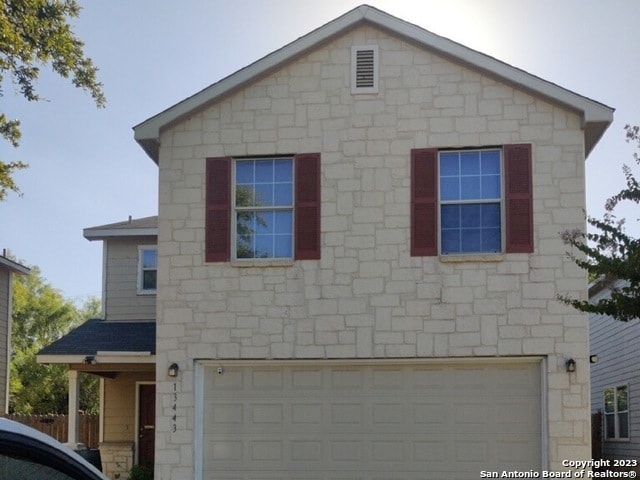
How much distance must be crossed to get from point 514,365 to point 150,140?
20.2ft

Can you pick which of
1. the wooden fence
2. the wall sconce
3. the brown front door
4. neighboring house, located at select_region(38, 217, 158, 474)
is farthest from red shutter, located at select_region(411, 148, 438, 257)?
the wooden fence

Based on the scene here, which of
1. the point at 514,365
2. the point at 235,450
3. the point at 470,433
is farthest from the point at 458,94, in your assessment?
the point at 235,450

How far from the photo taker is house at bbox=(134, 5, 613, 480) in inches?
509

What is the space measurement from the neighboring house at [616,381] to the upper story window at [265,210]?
684 cm

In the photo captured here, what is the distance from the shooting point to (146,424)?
1872 centimetres

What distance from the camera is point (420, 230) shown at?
1322cm

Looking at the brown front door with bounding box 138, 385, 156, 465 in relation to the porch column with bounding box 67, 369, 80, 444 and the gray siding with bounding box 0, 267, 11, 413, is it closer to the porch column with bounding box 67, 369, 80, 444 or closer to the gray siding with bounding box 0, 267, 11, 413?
the porch column with bounding box 67, 369, 80, 444

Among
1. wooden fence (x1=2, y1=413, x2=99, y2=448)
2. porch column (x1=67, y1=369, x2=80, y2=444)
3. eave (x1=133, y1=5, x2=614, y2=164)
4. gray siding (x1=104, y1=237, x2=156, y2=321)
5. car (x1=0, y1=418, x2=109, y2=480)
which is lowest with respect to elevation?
wooden fence (x1=2, y1=413, x2=99, y2=448)

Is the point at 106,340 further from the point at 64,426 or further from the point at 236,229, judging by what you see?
the point at 236,229


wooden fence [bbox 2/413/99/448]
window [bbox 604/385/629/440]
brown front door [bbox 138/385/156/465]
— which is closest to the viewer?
brown front door [bbox 138/385/156/465]

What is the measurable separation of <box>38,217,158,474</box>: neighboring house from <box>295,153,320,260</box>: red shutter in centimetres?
505

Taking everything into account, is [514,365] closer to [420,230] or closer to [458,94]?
[420,230]

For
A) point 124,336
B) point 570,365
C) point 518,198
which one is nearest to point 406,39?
point 518,198

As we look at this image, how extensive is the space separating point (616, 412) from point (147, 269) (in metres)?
10.3
